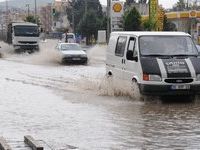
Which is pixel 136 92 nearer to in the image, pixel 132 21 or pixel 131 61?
pixel 131 61

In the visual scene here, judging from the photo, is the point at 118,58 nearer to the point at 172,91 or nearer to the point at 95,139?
the point at 172,91

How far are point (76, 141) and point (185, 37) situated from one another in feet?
24.6

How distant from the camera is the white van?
14.7 m

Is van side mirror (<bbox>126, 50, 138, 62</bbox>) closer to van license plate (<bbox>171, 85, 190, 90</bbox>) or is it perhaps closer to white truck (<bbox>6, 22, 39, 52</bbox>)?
van license plate (<bbox>171, 85, 190, 90</bbox>)

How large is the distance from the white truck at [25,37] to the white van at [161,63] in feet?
109

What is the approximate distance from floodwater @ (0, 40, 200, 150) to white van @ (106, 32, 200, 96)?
440 mm

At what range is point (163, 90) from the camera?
1474 cm

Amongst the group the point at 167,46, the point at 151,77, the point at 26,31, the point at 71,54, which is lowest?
the point at 71,54

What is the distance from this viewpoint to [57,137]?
32.3 ft

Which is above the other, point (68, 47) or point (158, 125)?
point (158, 125)

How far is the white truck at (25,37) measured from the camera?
49188mm

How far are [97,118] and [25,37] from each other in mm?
37791

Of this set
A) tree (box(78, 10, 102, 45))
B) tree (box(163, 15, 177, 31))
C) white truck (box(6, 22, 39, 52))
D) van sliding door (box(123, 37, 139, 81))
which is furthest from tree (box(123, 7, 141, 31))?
van sliding door (box(123, 37, 139, 81))

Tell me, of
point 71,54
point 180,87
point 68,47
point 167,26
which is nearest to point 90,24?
point 167,26
